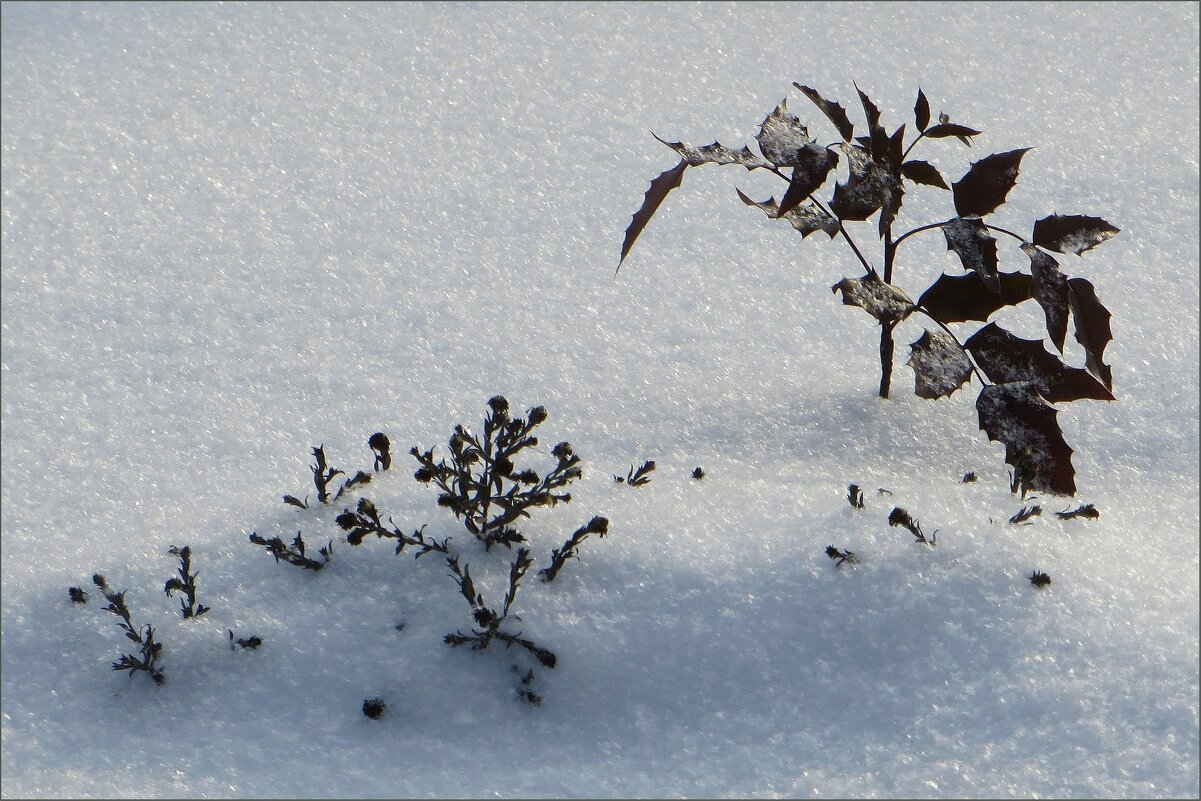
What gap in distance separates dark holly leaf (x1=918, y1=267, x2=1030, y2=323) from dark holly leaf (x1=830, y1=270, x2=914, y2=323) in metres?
0.08

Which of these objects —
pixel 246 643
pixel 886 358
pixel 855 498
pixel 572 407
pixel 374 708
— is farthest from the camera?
pixel 572 407

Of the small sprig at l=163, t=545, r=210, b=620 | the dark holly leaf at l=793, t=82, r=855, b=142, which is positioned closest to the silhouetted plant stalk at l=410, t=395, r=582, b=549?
the small sprig at l=163, t=545, r=210, b=620

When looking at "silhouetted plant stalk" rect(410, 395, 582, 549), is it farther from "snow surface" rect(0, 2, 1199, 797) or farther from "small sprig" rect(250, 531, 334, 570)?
"small sprig" rect(250, 531, 334, 570)

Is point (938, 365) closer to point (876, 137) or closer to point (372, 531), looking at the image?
point (876, 137)

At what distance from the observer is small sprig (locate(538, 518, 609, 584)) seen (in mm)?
2549

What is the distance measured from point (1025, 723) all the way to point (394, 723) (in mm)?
1308

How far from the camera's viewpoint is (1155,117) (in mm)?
5387

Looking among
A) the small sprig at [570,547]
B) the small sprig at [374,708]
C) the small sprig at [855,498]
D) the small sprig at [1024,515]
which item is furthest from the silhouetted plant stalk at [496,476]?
the small sprig at [1024,515]

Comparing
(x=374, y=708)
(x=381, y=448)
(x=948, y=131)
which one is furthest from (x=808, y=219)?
(x=374, y=708)

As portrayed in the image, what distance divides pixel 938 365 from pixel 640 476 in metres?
0.83

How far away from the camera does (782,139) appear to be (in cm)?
295

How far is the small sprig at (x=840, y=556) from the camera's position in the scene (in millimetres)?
2590

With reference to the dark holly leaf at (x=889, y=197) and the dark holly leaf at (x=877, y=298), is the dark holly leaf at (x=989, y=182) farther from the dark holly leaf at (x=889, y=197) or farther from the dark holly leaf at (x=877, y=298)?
the dark holly leaf at (x=877, y=298)

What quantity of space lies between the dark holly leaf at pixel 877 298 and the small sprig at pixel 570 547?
36.3 inches
